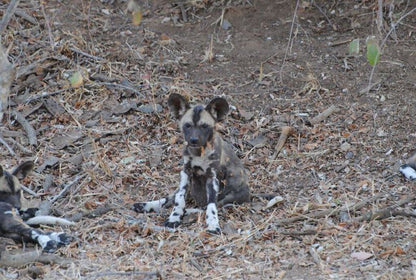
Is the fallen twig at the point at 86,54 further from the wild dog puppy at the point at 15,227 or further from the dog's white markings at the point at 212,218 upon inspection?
the dog's white markings at the point at 212,218

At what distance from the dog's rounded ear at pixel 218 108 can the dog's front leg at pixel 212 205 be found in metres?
0.50

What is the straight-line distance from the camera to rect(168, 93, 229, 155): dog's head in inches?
256

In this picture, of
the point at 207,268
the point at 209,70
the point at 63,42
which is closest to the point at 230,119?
the point at 209,70

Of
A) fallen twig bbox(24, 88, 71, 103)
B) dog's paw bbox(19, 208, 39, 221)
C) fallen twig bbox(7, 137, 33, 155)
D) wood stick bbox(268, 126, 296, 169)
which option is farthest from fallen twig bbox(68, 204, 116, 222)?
fallen twig bbox(24, 88, 71, 103)

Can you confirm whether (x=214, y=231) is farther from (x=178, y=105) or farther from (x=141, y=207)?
(x=178, y=105)

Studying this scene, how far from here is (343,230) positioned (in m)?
6.03

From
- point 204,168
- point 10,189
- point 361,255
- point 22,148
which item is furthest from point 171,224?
point 22,148

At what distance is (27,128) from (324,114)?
3.30m

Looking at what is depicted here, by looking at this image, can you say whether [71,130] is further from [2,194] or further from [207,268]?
[207,268]

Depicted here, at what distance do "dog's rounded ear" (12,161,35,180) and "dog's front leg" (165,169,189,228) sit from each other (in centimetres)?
138

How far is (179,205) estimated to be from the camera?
658 cm

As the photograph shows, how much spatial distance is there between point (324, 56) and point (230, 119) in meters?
1.65

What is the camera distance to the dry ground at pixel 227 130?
575cm

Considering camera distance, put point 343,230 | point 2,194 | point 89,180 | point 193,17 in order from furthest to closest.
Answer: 1. point 193,17
2. point 89,180
3. point 2,194
4. point 343,230
